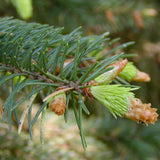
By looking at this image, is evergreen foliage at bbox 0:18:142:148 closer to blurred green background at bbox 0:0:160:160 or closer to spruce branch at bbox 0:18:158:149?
spruce branch at bbox 0:18:158:149

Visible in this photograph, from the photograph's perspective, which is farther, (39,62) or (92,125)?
(92,125)

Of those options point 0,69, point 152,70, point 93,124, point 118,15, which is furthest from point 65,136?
point 152,70

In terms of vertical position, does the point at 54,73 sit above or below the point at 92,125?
above

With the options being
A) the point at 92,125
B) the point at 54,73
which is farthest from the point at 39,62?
the point at 92,125

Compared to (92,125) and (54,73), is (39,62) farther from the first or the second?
(92,125)

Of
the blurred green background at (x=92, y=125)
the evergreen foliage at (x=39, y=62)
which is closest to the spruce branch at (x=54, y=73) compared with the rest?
the evergreen foliage at (x=39, y=62)

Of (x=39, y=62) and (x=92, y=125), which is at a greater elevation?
(x=39, y=62)

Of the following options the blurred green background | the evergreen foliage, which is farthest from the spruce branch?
the blurred green background

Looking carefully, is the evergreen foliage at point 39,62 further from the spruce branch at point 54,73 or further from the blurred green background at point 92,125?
the blurred green background at point 92,125
